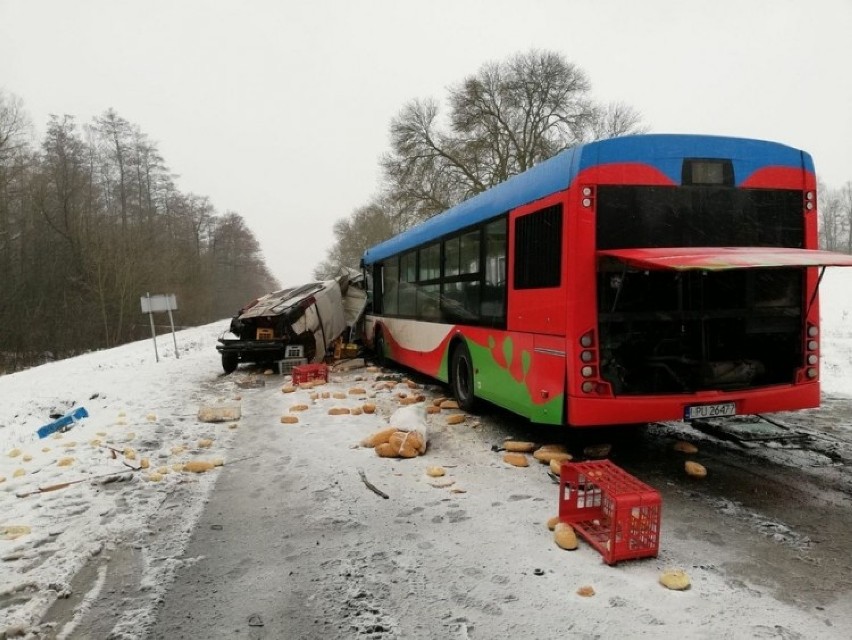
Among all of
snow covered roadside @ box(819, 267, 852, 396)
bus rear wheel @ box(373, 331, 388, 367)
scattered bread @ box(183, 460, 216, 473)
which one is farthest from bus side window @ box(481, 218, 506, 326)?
snow covered roadside @ box(819, 267, 852, 396)

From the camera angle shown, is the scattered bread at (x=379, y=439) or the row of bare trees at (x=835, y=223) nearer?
the scattered bread at (x=379, y=439)

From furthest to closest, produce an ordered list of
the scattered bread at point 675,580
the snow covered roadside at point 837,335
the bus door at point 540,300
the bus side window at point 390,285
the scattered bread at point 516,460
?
the bus side window at point 390,285 → the snow covered roadside at point 837,335 → the scattered bread at point 516,460 → the bus door at point 540,300 → the scattered bread at point 675,580

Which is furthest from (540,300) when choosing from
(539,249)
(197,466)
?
(197,466)

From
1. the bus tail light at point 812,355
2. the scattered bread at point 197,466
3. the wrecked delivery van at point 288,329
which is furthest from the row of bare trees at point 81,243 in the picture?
the bus tail light at point 812,355

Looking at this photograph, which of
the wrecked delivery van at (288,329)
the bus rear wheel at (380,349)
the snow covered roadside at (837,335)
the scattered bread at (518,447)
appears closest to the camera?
the scattered bread at (518,447)

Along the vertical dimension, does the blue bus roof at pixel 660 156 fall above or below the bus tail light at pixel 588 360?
above

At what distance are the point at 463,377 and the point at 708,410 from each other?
11.3 ft

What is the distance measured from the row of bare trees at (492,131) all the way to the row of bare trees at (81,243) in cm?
1814

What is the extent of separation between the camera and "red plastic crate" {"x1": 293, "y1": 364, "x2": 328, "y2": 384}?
10.4 m

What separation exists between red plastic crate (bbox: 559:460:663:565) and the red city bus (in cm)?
99

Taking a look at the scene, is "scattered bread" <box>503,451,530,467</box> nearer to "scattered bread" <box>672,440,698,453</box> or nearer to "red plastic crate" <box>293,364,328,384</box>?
"scattered bread" <box>672,440,698,453</box>

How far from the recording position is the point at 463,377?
7.60m

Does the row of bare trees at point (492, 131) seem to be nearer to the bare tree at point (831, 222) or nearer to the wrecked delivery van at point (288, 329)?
the wrecked delivery van at point (288, 329)

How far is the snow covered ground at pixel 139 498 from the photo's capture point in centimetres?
282
